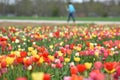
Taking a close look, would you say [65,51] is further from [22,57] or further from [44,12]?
[44,12]

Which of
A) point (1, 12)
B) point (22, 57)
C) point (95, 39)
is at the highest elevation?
point (22, 57)

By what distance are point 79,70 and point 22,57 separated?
85 centimetres

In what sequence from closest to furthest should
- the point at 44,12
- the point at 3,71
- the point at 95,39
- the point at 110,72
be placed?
1. the point at 110,72
2. the point at 3,71
3. the point at 95,39
4. the point at 44,12

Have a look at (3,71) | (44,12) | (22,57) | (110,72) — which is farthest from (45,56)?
(44,12)

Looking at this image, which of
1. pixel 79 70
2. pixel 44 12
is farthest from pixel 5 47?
pixel 44 12

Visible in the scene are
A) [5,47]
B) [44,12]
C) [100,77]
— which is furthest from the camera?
[44,12]

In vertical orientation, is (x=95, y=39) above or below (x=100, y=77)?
below

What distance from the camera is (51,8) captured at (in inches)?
2724

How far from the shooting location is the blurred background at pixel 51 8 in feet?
228

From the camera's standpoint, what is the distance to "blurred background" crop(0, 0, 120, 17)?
228ft

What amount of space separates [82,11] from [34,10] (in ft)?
31.9

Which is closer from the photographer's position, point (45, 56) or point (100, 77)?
point (100, 77)

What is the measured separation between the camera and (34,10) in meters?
72.1

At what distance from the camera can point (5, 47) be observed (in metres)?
4.68
